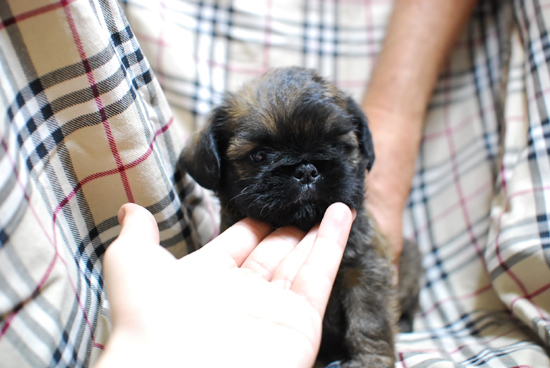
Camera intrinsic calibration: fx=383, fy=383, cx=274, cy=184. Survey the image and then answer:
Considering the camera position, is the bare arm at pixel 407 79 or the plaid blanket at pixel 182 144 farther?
the bare arm at pixel 407 79

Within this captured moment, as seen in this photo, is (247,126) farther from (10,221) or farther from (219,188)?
(10,221)

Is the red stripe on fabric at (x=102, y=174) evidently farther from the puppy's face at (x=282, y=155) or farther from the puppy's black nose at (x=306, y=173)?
the puppy's black nose at (x=306, y=173)

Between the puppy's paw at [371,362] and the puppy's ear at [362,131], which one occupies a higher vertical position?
the puppy's ear at [362,131]

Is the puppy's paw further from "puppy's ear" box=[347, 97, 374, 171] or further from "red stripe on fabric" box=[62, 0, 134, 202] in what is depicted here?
"red stripe on fabric" box=[62, 0, 134, 202]

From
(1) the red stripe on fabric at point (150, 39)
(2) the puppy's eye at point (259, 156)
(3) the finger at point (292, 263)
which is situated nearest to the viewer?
(3) the finger at point (292, 263)

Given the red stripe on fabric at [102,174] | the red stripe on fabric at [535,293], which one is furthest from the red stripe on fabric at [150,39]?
the red stripe on fabric at [535,293]

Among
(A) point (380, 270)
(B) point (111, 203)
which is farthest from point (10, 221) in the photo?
(A) point (380, 270)

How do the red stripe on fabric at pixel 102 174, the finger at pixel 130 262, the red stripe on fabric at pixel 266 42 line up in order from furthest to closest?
the red stripe on fabric at pixel 266 42
the red stripe on fabric at pixel 102 174
the finger at pixel 130 262
